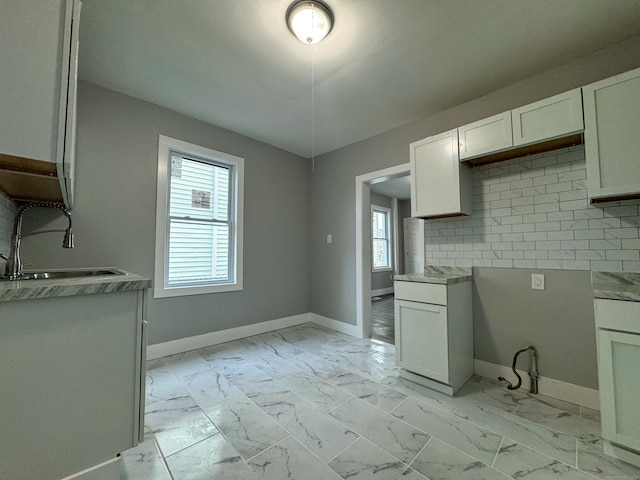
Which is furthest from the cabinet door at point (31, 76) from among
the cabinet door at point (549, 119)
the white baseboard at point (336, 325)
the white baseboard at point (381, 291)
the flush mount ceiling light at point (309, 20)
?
the white baseboard at point (381, 291)

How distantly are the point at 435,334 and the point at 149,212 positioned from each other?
296 cm

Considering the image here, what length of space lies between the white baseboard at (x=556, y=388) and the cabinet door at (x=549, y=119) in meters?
1.87

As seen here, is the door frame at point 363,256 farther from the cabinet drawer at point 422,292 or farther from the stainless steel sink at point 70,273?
the stainless steel sink at point 70,273

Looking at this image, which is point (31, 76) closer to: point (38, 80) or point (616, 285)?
point (38, 80)

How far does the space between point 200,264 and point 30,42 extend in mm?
2371

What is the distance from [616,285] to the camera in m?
1.65

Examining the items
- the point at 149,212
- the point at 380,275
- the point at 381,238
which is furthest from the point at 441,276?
the point at 381,238

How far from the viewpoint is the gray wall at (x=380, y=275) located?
20.7ft

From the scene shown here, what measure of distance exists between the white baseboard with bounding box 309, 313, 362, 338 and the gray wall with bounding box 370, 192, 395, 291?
8.76 ft

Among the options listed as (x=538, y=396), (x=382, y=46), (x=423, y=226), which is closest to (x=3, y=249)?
(x=382, y=46)

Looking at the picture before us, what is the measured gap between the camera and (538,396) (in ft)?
6.51

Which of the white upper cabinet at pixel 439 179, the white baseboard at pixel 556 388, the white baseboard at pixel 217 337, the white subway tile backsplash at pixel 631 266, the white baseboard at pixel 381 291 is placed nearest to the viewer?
the white subway tile backsplash at pixel 631 266

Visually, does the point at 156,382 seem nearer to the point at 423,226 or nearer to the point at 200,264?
the point at 200,264

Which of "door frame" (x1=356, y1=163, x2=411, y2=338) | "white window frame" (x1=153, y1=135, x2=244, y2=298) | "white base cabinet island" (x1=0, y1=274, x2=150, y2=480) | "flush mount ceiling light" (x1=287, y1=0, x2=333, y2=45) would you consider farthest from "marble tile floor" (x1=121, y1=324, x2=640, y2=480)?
"flush mount ceiling light" (x1=287, y1=0, x2=333, y2=45)
